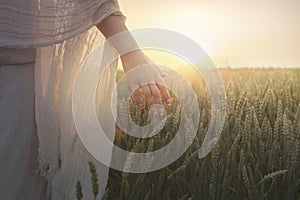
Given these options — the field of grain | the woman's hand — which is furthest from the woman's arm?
the field of grain

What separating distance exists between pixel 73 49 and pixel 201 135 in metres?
0.42

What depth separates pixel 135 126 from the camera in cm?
154

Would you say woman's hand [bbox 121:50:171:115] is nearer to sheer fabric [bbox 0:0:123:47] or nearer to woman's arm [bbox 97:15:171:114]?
woman's arm [bbox 97:15:171:114]

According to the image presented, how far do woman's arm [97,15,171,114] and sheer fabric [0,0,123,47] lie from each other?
4cm

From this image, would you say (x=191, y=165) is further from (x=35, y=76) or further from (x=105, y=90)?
(x=35, y=76)

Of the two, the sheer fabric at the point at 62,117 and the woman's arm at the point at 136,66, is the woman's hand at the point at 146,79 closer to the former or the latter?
the woman's arm at the point at 136,66

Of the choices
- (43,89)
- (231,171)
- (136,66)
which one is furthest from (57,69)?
(231,171)

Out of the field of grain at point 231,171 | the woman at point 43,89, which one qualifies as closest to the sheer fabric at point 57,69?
the woman at point 43,89

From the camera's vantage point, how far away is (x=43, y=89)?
1.36 meters

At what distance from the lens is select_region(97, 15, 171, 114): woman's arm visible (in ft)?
3.90

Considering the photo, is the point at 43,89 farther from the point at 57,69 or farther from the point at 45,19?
the point at 45,19

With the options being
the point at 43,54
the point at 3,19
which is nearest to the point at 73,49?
the point at 43,54

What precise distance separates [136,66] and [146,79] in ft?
0.17

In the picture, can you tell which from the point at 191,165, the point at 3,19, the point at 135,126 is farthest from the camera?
the point at 135,126
